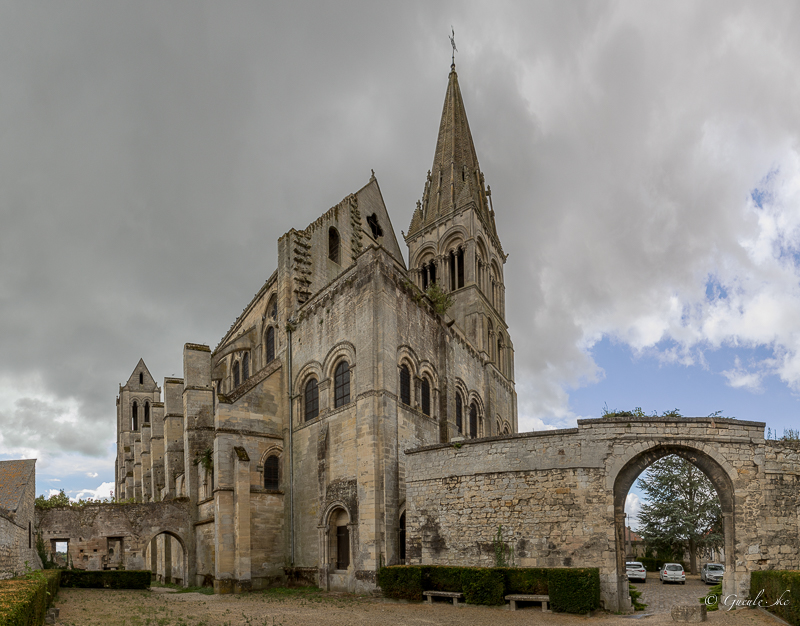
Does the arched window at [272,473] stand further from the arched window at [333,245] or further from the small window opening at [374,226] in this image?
the small window opening at [374,226]

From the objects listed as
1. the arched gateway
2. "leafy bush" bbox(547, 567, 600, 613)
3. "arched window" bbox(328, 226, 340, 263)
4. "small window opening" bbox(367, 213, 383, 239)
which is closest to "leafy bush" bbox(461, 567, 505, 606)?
the arched gateway

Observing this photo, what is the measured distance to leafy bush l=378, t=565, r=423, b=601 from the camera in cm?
1526

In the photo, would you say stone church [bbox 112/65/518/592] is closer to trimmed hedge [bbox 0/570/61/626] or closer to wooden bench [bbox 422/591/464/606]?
wooden bench [bbox 422/591/464/606]

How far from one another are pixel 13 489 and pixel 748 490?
745 inches

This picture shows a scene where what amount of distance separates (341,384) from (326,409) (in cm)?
109

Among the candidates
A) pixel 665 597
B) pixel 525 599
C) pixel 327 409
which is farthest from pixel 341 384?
pixel 665 597

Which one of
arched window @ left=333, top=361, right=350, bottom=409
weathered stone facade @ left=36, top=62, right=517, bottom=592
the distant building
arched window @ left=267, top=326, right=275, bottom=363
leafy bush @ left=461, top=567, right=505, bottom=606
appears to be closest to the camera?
the distant building

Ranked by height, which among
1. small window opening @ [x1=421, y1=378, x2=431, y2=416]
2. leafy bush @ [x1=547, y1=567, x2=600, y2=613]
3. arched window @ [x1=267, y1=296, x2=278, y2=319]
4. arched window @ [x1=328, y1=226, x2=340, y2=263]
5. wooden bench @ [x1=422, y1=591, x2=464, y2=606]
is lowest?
wooden bench @ [x1=422, y1=591, x2=464, y2=606]

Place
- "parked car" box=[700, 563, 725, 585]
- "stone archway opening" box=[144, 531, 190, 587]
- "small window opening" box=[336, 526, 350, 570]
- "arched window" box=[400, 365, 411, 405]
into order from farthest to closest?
1. "stone archway opening" box=[144, 531, 190, 587]
2. "parked car" box=[700, 563, 725, 585]
3. "arched window" box=[400, 365, 411, 405]
4. "small window opening" box=[336, 526, 350, 570]

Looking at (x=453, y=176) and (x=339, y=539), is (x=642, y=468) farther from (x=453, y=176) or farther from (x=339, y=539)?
(x=453, y=176)

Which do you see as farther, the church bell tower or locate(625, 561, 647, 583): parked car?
the church bell tower

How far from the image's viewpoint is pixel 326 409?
20.3m

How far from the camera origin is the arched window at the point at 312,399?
21.2m

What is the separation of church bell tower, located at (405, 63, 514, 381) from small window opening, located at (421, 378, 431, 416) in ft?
24.9
